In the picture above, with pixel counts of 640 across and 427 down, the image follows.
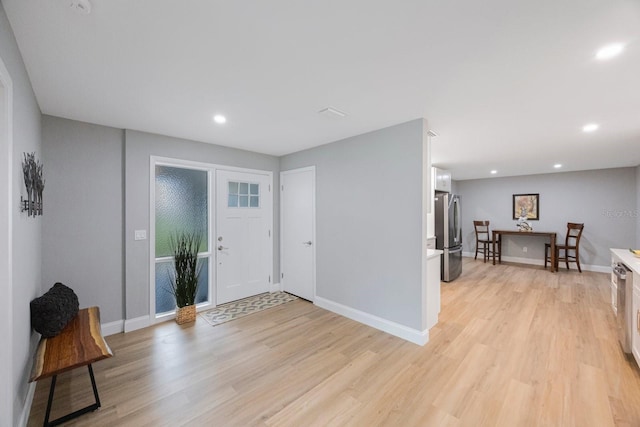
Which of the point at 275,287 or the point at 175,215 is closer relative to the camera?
the point at 175,215

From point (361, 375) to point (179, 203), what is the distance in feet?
9.91

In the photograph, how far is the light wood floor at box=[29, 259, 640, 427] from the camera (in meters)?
1.79

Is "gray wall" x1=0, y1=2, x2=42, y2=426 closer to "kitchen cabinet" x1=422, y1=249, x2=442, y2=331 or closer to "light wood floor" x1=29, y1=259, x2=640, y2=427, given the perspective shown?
"light wood floor" x1=29, y1=259, x2=640, y2=427

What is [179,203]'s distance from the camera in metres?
3.50

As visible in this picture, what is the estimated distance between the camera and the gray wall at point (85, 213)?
8.64 ft

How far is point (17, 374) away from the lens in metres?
1.58

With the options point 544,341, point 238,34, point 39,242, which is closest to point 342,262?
point 544,341

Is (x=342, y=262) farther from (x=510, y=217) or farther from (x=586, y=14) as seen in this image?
(x=510, y=217)

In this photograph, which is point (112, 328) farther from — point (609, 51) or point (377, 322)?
point (609, 51)

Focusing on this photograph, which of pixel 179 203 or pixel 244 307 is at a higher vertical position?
pixel 179 203

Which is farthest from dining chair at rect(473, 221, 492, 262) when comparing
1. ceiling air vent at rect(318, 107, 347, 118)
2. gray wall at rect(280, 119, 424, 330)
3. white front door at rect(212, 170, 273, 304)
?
ceiling air vent at rect(318, 107, 347, 118)

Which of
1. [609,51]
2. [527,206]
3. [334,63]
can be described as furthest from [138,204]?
[527,206]

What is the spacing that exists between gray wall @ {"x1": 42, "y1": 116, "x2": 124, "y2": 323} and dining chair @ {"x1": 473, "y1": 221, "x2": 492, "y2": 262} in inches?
313

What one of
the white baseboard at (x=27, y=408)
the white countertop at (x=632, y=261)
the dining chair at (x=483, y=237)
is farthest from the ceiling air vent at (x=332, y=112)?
the dining chair at (x=483, y=237)
